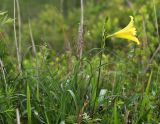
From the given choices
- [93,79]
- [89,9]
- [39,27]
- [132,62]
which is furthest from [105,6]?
[93,79]

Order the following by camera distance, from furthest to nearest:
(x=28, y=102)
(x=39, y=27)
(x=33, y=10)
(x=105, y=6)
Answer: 1. (x=33, y=10)
2. (x=105, y=6)
3. (x=39, y=27)
4. (x=28, y=102)

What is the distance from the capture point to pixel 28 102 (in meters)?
2.81

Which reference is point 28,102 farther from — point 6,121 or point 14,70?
point 14,70

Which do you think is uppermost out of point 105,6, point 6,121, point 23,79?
point 105,6

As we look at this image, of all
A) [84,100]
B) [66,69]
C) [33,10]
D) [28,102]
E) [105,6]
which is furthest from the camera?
[33,10]

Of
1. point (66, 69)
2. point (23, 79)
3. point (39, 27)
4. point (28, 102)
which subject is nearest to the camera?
point (28, 102)

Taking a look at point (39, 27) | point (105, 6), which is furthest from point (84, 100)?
point (105, 6)

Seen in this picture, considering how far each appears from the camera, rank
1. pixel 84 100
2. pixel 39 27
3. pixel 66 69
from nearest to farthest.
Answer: pixel 84 100, pixel 66 69, pixel 39 27

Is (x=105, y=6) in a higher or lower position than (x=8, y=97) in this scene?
higher

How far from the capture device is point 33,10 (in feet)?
32.6

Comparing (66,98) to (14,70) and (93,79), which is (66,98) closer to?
(93,79)

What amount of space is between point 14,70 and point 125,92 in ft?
2.72

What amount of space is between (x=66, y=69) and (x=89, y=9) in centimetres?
504

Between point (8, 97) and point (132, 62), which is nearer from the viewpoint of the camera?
point (8, 97)
